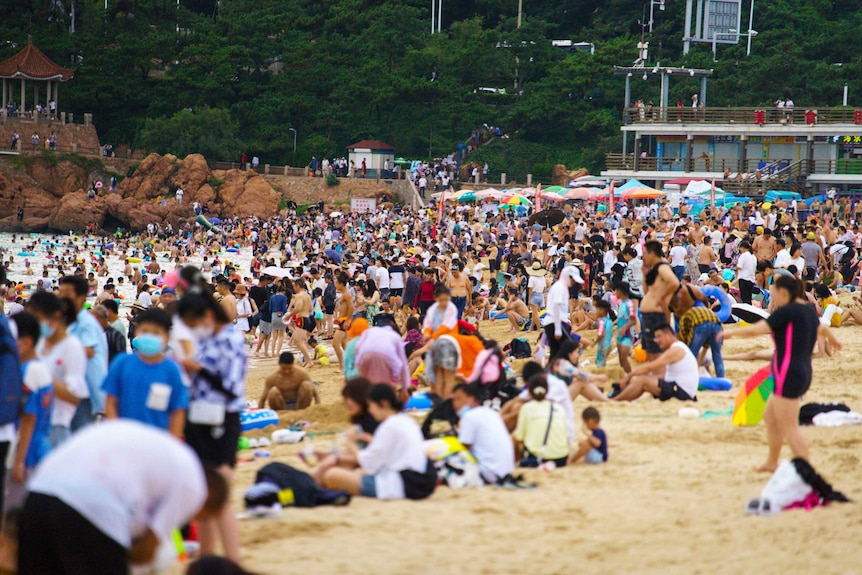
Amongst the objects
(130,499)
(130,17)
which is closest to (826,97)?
(130,17)

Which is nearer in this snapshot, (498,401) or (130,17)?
(498,401)

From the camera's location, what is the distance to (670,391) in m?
9.49

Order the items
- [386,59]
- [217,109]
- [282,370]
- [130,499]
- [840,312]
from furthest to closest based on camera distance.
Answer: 1. [386,59]
2. [217,109]
3. [840,312]
4. [282,370]
5. [130,499]

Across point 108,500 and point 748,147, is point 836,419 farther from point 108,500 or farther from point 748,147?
point 748,147

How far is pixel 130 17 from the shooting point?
58.2 metres

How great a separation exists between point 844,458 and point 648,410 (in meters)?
1.95

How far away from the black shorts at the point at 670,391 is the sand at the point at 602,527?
4.80 ft

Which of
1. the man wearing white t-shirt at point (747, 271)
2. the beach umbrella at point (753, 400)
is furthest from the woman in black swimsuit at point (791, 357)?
the man wearing white t-shirt at point (747, 271)

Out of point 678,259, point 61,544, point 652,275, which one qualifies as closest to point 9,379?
point 61,544

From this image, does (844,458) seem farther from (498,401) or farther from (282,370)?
(282,370)

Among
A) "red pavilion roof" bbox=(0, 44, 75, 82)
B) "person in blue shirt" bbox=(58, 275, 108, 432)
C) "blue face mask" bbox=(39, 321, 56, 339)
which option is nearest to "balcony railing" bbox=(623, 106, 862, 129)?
"red pavilion roof" bbox=(0, 44, 75, 82)

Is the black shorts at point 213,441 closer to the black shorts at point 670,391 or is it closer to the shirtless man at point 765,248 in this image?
the black shorts at point 670,391

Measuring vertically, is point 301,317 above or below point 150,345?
below

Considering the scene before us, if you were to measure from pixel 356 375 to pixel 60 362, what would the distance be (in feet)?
12.4
